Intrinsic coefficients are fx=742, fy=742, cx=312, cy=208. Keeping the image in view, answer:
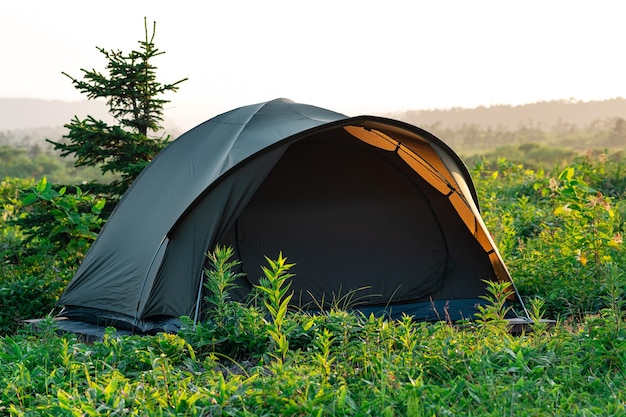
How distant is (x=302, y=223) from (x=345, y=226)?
40 cm

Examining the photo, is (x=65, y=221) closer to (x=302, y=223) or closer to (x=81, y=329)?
(x=81, y=329)

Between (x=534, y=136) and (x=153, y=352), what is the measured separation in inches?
917

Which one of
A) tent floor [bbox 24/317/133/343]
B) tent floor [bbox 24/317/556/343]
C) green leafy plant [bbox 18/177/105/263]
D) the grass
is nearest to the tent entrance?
tent floor [bbox 24/317/556/343]

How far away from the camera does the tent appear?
5.68 metres

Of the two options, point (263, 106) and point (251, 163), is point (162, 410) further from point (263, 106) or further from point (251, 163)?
point (263, 106)

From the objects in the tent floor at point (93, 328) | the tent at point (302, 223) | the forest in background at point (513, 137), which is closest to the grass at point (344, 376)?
the tent floor at point (93, 328)

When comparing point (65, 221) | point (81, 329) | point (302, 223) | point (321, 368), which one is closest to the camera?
point (321, 368)

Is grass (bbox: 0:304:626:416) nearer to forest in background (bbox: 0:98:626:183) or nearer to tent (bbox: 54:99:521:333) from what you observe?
tent (bbox: 54:99:521:333)

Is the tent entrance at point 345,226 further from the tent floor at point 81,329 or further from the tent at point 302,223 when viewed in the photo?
the tent floor at point 81,329

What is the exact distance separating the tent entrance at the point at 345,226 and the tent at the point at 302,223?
0.4 inches

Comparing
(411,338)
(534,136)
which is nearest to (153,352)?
(411,338)

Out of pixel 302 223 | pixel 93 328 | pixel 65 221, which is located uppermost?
pixel 302 223

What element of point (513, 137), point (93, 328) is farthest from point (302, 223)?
point (513, 137)

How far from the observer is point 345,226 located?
22.2 feet
